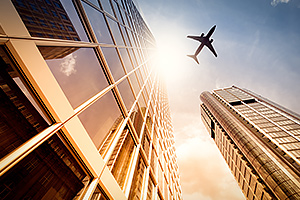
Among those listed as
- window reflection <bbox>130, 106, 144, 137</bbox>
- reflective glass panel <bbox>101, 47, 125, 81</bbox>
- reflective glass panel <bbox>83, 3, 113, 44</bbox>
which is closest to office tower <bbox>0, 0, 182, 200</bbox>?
reflective glass panel <bbox>83, 3, 113, 44</bbox>

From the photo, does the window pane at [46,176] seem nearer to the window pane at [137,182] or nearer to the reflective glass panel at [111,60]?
the window pane at [137,182]

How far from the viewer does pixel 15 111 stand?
83.3 inches

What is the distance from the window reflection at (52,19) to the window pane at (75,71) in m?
0.38

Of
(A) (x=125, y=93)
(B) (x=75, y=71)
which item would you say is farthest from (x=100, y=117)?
(A) (x=125, y=93)

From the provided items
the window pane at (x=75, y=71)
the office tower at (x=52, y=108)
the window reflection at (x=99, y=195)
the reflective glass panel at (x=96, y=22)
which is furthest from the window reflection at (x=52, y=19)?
the window reflection at (x=99, y=195)

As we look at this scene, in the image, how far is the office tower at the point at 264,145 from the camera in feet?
86.0

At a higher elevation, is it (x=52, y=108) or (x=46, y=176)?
(x=52, y=108)

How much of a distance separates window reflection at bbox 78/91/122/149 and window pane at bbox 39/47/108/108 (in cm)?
39

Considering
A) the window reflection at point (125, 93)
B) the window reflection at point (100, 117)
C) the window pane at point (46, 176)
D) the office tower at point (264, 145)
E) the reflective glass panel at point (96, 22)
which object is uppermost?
the reflective glass panel at point (96, 22)

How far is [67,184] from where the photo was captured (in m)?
2.55

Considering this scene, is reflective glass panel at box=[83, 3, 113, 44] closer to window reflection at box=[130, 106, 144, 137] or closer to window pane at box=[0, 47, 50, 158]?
window pane at box=[0, 47, 50, 158]

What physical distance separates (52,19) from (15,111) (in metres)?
2.73

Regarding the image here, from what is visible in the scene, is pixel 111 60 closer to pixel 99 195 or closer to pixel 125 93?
pixel 125 93

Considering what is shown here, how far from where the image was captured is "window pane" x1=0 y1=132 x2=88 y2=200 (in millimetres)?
1733
